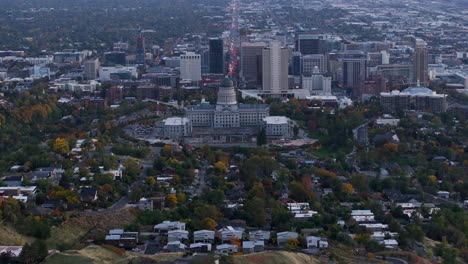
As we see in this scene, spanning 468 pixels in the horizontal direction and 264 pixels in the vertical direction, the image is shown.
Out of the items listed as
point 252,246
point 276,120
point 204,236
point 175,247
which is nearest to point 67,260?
point 175,247

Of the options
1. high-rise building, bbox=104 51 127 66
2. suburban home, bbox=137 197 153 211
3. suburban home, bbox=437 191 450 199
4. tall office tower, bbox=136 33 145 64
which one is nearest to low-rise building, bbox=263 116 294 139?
suburban home, bbox=437 191 450 199

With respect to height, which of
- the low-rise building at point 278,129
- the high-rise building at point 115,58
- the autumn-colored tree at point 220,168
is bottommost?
the high-rise building at point 115,58

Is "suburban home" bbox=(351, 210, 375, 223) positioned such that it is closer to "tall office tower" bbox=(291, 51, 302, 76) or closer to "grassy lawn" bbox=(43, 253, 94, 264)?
"grassy lawn" bbox=(43, 253, 94, 264)

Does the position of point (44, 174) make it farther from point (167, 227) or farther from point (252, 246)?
point (252, 246)

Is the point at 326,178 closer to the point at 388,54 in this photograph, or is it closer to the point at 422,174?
the point at 422,174

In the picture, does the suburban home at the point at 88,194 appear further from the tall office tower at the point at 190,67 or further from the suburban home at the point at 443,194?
the tall office tower at the point at 190,67

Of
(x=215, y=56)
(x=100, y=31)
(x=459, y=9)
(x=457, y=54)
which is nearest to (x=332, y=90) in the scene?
(x=215, y=56)

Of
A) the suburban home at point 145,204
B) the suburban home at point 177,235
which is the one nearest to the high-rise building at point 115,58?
the suburban home at point 145,204
